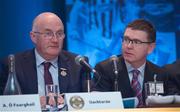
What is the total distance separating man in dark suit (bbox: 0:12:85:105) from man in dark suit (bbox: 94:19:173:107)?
0.24 m

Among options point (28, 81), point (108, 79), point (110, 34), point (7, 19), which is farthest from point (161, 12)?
point (28, 81)

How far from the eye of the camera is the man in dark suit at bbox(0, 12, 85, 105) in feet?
11.7

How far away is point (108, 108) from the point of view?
257cm

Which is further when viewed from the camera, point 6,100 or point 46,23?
point 46,23

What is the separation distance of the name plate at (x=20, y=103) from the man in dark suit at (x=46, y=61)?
3.26 feet

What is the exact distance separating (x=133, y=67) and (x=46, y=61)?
74 centimetres

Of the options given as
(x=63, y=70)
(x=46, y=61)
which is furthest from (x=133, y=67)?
(x=46, y=61)

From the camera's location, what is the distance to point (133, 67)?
391cm

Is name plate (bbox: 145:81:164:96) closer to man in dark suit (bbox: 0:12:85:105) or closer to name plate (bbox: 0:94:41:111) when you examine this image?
man in dark suit (bbox: 0:12:85:105)

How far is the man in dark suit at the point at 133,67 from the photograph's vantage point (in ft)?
12.3

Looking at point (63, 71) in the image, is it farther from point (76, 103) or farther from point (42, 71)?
point (76, 103)

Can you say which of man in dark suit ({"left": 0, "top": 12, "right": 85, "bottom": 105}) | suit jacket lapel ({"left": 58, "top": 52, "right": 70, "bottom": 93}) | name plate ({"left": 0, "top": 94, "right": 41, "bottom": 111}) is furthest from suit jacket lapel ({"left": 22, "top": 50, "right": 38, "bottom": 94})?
name plate ({"left": 0, "top": 94, "right": 41, "bottom": 111})

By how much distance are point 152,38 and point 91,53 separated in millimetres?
2034

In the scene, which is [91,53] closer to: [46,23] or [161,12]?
[161,12]
